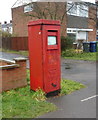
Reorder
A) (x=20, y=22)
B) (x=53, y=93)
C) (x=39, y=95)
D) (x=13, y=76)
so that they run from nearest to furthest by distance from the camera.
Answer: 1. (x=39, y=95)
2. (x=53, y=93)
3. (x=13, y=76)
4. (x=20, y=22)

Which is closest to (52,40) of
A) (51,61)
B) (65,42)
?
(51,61)

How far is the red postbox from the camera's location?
450cm

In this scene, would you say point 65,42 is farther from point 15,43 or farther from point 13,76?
point 13,76

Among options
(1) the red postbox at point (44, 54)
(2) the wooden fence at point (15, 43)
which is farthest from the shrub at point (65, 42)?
(1) the red postbox at point (44, 54)

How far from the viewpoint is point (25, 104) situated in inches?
162

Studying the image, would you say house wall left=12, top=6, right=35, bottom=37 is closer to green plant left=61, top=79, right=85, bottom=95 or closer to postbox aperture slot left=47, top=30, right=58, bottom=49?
green plant left=61, top=79, right=85, bottom=95

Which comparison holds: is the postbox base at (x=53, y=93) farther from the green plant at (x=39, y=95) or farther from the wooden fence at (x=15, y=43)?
the wooden fence at (x=15, y=43)

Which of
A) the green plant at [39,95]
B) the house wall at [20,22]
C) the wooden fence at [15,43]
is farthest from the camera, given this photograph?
the house wall at [20,22]

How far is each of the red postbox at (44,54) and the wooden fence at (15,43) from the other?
16.3 meters

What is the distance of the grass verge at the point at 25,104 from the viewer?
3.65 m

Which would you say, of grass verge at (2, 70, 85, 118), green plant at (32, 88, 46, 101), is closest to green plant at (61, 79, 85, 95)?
grass verge at (2, 70, 85, 118)

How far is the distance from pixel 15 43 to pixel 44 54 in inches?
712

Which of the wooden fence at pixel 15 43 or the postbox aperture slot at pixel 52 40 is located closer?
the postbox aperture slot at pixel 52 40

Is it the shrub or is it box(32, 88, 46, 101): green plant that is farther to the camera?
the shrub
